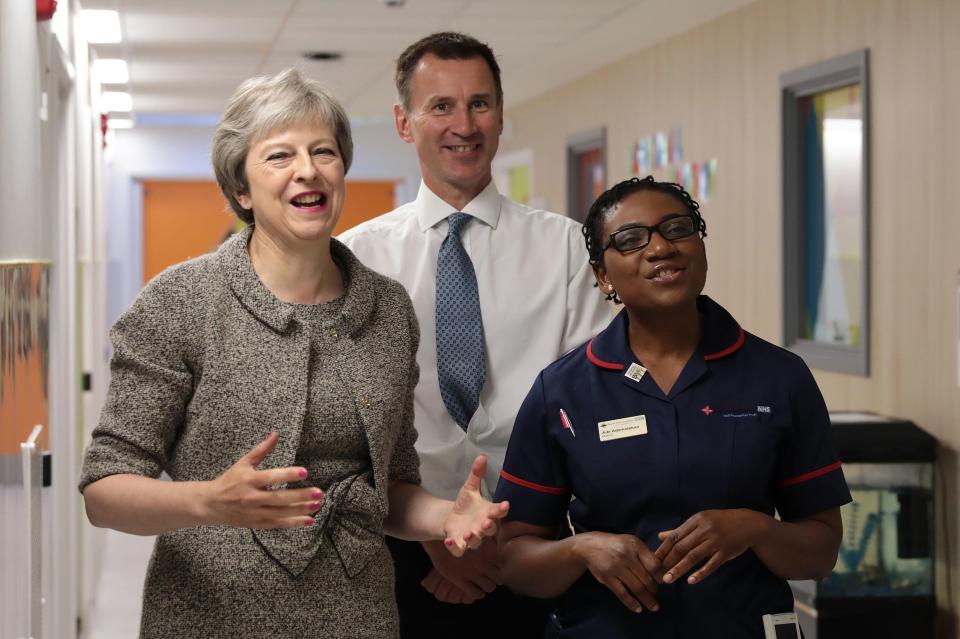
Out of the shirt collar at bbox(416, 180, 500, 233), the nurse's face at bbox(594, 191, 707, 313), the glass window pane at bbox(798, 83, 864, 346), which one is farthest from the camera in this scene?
the glass window pane at bbox(798, 83, 864, 346)

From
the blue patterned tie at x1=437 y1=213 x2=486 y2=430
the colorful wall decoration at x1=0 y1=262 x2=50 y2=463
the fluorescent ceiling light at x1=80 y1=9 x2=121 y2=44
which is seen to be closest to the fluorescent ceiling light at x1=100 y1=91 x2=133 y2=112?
the fluorescent ceiling light at x1=80 y1=9 x2=121 y2=44

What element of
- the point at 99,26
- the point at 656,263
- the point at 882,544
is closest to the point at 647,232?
the point at 656,263

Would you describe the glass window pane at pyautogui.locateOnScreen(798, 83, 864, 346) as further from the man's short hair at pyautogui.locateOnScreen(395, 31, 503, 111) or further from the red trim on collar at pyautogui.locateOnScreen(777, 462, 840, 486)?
the red trim on collar at pyautogui.locateOnScreen(777, 462, 840, 486)

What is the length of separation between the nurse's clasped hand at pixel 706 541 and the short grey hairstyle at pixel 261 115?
0.75 metres

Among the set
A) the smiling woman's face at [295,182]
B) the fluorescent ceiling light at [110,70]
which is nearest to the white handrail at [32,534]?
the smiling woman's face at [295,182]

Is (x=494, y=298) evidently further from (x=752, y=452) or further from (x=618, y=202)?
(x=752, y=452)

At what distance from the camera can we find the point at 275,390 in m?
1.66

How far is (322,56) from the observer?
7137 mm

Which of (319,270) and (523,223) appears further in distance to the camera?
(523,223)

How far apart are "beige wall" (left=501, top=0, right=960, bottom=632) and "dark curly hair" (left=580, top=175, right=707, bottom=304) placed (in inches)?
95.6

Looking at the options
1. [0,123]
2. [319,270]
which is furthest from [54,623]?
[319,270]

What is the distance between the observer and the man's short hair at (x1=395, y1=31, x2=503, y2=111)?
237 cm

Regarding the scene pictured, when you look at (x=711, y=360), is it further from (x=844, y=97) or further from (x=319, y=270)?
(x=844, y=97)

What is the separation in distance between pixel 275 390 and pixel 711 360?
66 cm
